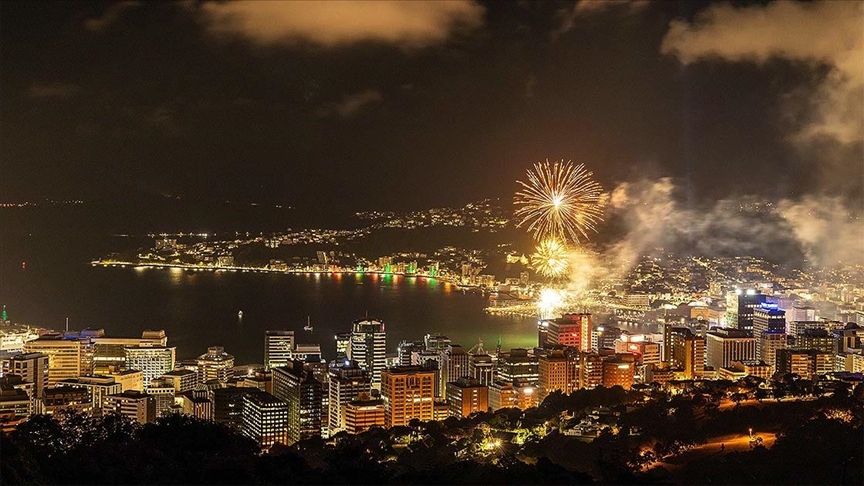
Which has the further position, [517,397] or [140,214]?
[140,214]

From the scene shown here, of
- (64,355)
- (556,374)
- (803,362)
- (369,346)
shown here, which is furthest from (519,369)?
(64,355)

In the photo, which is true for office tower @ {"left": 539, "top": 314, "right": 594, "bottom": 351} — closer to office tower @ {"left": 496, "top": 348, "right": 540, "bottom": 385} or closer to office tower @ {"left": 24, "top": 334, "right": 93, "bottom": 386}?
office tower @ {"left": 496, "top": 348, "right": 540, "bottom": 385}

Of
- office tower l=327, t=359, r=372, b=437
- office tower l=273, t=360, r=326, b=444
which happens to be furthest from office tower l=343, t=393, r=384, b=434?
office tower l=273, t=360, r=326, b=444

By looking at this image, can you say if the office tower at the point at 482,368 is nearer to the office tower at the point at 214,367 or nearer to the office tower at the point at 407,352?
the office tower at the point at 407,352

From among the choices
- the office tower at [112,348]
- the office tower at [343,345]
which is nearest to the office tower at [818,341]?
the office tower at [343,345]

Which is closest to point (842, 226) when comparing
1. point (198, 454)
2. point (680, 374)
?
point (680, 374)

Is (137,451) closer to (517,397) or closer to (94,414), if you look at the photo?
(94,414)
